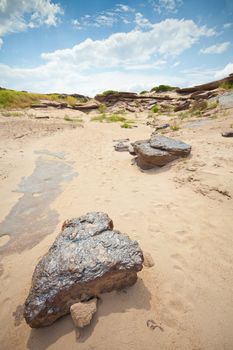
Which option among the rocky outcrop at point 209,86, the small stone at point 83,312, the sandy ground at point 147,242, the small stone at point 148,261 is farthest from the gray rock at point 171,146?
the rocky outcrop at point 209,86

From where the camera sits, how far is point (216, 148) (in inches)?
234

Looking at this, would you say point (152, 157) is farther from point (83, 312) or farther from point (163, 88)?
point (163, 88)

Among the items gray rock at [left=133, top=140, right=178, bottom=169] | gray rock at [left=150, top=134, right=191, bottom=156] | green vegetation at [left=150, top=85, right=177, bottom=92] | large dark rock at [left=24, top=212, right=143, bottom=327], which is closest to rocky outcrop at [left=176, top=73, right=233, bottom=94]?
green vegetation at [left=150, top=85, right=177, bottom=92]

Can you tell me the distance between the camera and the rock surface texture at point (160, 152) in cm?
565

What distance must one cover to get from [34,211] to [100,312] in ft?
8.80

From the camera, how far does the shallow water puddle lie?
3260 mm

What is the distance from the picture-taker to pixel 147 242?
2.92m

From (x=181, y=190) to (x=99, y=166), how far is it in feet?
9.83

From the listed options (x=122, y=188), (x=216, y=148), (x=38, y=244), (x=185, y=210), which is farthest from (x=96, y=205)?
(x=216, y=148)

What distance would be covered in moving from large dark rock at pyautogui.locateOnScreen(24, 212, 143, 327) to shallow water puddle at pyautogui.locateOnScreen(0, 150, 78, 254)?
120cm

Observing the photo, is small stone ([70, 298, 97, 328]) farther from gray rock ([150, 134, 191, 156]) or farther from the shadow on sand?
gray rock ([150, 134, 191, 156])

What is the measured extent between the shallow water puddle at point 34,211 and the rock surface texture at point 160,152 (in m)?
2.17

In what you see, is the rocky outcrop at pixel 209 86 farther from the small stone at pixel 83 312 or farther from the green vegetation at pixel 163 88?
the small stone at pixel 83 312

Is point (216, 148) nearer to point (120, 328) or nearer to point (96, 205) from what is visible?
point (96, 205)
